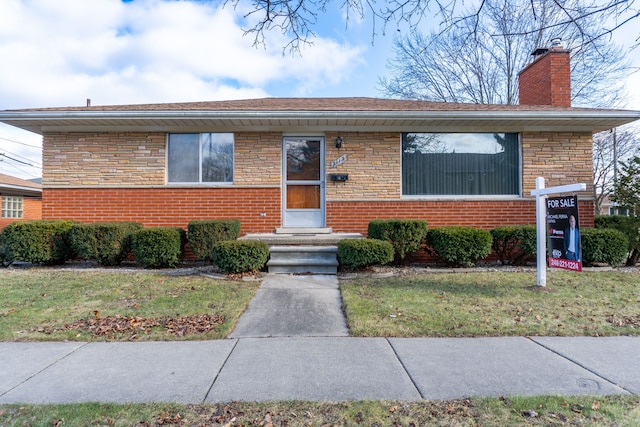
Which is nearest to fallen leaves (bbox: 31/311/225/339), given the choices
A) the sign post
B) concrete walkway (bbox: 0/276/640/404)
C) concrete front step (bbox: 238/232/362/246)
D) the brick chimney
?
concrete walkway (bbox: 0/276/640/404)

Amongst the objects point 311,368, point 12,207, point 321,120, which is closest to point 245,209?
point 321,120

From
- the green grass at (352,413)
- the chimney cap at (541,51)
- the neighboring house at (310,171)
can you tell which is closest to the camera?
the green grass at (352,413)

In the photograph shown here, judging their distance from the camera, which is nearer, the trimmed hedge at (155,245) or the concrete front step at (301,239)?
the trimmed hedge at (155,245)

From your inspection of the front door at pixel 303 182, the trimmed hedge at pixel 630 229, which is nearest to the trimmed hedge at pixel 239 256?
the front door at pixel 303 182

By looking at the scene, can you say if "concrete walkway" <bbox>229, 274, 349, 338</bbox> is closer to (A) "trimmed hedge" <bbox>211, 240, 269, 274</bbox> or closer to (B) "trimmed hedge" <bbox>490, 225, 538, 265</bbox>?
(A) "trimmed hedge" <bbox>211, 240, 269, 274</bbox>

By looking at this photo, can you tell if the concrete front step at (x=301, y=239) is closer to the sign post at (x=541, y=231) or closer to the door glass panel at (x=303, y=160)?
the door glass panel at (x=303, y=160)

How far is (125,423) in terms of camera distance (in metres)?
2.29

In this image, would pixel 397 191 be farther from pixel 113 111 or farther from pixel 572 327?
pixel 113 111

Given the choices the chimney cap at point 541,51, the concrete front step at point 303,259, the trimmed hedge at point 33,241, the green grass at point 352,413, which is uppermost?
the chimney cap at point 541,51

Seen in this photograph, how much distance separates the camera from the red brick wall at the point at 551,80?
9555mm

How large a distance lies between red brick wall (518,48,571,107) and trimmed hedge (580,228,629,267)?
4.26 m

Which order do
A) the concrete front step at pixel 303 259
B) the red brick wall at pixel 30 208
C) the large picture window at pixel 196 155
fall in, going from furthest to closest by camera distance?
the red brick wall at pixel 30 208 → the large picture window at pixel 196 155 → the concrete front step at pixel 303 259

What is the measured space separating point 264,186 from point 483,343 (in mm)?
6065

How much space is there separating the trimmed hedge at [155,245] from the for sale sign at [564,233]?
22.4 ft
